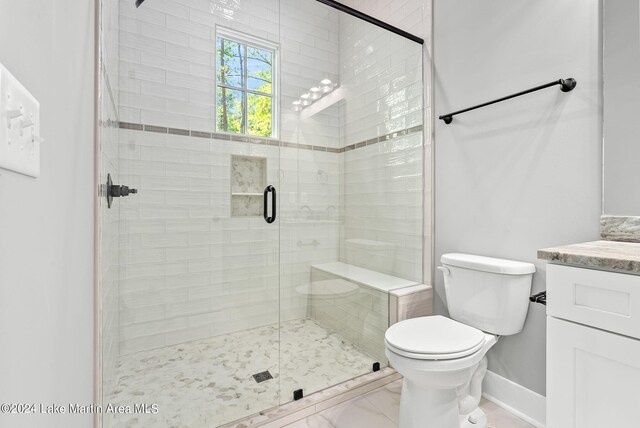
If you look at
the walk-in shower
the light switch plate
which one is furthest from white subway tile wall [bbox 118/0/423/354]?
the light switch plate

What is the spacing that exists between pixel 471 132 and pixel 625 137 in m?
0.69

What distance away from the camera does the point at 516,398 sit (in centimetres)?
162

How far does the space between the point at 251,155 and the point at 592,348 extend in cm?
179

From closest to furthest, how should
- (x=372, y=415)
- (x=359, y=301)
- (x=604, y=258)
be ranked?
(x=604, y=258)
(x=372, y=415)
(x=359, y=301)

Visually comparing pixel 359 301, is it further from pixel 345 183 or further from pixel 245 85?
pixel 245 85

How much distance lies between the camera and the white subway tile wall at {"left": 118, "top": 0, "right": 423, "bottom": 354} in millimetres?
1734

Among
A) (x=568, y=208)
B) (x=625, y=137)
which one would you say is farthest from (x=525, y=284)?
(x=625, y=137)

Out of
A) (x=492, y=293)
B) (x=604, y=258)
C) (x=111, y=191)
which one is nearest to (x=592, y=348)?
(x=604, y=258)

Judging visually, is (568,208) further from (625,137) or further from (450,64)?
(450,64)

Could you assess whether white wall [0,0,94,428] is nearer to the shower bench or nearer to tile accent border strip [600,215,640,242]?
the shower bench

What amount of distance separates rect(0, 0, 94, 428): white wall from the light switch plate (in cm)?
2

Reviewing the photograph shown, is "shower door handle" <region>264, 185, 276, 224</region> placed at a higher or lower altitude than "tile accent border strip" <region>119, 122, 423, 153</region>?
lower

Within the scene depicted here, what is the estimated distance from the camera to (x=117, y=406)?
1.39 meters

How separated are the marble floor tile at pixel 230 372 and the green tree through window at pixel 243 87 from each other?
1297mm
